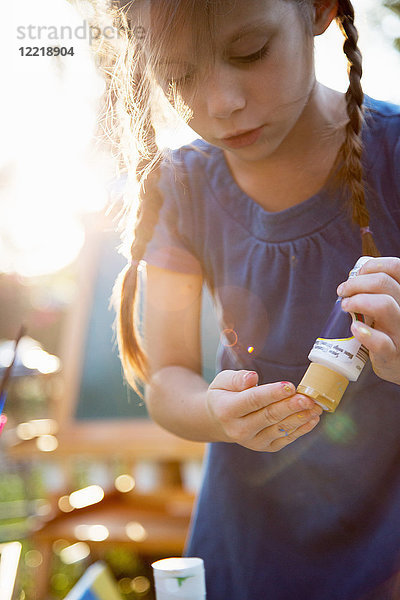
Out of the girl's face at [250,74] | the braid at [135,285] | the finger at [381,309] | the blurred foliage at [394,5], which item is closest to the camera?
the finger at [381,309]

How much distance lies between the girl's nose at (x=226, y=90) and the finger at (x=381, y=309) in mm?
265

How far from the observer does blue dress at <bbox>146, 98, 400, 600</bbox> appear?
0.79 metres

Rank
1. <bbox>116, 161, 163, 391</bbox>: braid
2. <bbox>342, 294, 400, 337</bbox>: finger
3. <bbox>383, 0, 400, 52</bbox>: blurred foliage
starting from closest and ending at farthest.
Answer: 1. <bbox>342, 294, 400, 337</bbox>: finger
2. <bbox>383, 0, 400, 52</bbox>: blurred foliage
3. <bbox>116, 161, 163, 391</bbox>: braid

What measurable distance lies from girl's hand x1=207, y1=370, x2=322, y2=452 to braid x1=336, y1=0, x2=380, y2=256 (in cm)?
21

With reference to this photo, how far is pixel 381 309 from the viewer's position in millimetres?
549

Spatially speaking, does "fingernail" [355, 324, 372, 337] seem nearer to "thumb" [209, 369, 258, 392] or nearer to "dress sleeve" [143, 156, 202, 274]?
"thumb" [209, 369, 258, 392]

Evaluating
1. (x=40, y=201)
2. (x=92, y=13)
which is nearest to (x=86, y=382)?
(x=40, y=201)

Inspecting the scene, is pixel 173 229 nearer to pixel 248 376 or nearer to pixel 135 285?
pixel 135 285

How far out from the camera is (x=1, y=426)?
586mm

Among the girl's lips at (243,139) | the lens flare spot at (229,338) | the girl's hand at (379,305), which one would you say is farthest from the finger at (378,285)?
the lens flare spot at (229,338)

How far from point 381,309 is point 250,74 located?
31 centimetres

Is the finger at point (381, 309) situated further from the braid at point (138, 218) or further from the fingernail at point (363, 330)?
the braid at point (138, 218)

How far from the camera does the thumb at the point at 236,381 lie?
63cm

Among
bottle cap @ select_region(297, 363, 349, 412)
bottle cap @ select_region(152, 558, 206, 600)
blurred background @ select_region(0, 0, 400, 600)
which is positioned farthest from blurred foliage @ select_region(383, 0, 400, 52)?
bottle cap @ select_region(152, 558, 206, 600)
